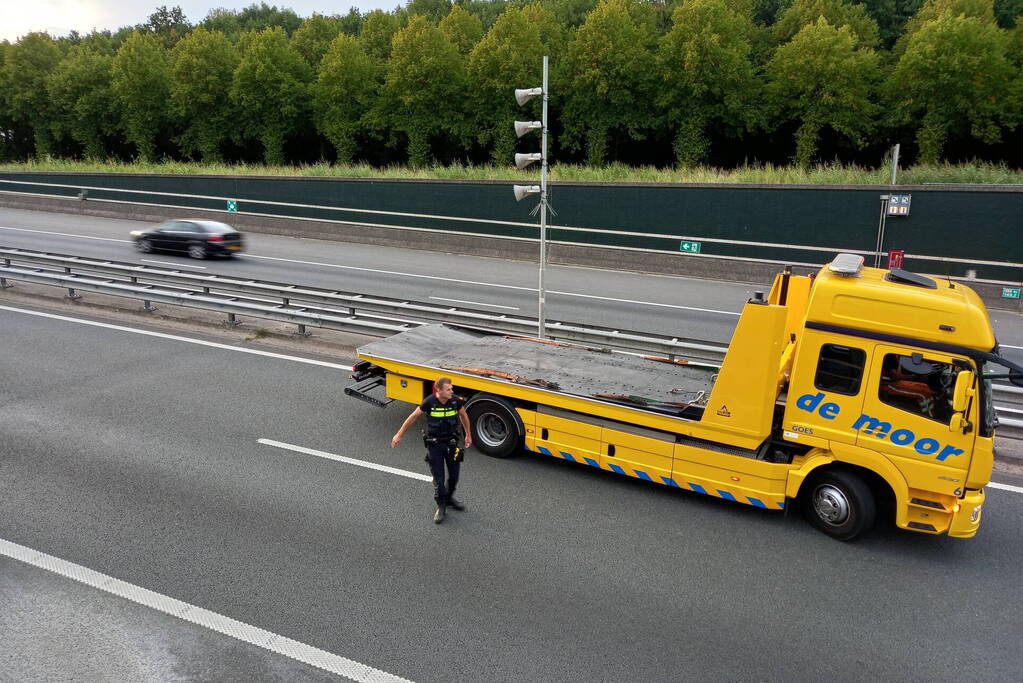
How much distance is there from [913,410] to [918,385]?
253mm

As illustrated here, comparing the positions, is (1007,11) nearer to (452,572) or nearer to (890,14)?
(890,14)

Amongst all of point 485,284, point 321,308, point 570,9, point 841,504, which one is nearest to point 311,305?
point 321,308

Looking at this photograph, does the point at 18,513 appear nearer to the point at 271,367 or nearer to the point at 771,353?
the point at 271,367

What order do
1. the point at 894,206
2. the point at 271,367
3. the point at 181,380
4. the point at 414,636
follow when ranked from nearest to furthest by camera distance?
the point at 414,636
the point at 181,380
the point at 271,367
the point at 894,206

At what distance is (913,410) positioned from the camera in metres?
7.48

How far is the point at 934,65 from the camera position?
3600 cm

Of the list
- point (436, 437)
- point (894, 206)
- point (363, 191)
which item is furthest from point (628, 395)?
point (363, 191)

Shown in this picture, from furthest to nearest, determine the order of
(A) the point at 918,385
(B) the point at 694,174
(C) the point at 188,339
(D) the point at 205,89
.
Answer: (D) the point at 205,89
(B) the point at 694,174
(C) the point at 188,339
(A) the point at 918,385

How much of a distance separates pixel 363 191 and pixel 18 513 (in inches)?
1059

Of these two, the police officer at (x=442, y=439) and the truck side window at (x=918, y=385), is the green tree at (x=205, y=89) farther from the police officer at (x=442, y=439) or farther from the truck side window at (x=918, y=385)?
the truck side window at (x=918, y=385)

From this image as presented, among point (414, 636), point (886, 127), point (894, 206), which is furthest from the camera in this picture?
point (886, 127)

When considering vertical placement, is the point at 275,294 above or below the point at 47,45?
below

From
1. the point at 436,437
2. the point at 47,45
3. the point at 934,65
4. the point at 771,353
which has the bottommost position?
the point at 436,437

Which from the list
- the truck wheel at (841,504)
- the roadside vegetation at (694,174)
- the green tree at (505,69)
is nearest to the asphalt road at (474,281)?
the roadside vegetation at (694,174)
